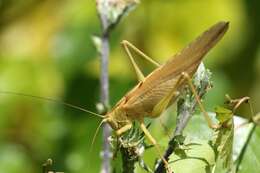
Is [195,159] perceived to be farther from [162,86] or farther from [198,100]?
[162,86]

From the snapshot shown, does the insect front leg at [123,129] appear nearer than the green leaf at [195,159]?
No

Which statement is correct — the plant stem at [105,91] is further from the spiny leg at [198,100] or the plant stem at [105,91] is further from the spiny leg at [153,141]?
the spiny leg at [198,100]

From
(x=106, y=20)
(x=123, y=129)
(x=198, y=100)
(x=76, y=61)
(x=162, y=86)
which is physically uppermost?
(x=76, y=61)

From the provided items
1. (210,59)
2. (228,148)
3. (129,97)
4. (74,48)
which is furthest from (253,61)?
(228,148)

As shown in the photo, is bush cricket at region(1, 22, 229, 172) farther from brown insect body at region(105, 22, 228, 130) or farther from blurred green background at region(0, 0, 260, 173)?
blurred green background at region(0, 0, 260, 173)

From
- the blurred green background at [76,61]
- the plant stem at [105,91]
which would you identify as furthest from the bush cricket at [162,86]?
the blurred green background at [76,61]

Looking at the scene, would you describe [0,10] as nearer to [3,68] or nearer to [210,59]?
[3,68]

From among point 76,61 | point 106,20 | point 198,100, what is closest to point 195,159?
point 198,100
